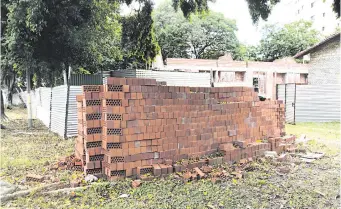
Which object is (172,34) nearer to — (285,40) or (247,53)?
(247,53)

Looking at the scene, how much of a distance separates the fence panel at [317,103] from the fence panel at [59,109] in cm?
889

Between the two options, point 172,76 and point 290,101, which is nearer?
point 172,76

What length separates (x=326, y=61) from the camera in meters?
18.7

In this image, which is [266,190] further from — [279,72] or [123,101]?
[279,72]

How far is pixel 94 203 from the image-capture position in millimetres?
3221

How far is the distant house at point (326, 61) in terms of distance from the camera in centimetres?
1778

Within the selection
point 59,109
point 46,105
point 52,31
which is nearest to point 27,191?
point 59,109

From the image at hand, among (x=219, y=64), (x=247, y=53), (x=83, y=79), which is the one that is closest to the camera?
(x=83, y=79)

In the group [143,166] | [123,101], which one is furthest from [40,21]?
[143,166]

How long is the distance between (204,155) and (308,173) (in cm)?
169

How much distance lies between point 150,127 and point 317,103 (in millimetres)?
9892

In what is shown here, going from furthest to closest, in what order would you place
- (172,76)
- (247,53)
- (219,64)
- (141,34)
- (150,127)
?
1. (247,53)
2. (219,64)
3. (172,76)
4. (141,34)
5. (150,127)

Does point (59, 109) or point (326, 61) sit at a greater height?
point (326, 61)

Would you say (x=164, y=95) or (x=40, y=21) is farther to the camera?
(x=40, y=21)
